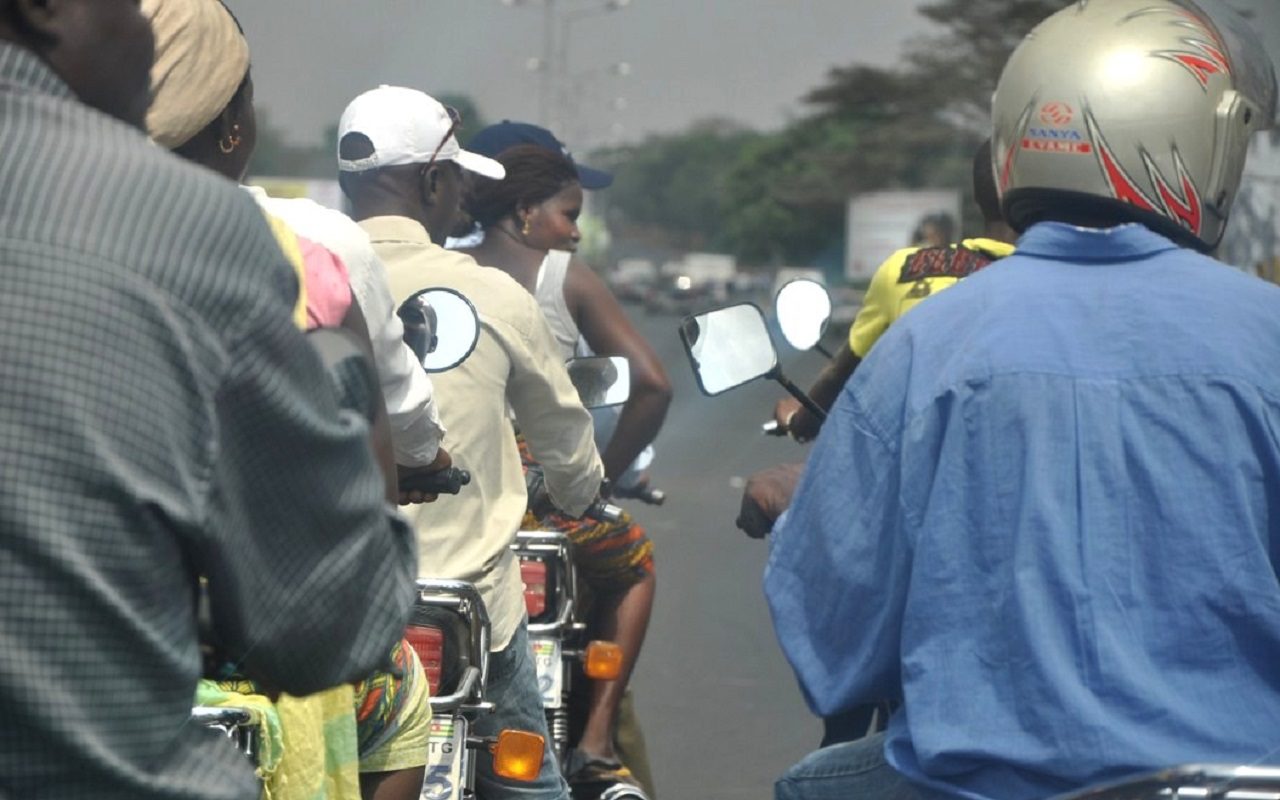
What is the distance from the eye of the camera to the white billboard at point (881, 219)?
227ft

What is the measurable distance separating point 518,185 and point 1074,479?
3577 mm

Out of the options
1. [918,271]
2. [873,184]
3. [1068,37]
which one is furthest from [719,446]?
[873,184]

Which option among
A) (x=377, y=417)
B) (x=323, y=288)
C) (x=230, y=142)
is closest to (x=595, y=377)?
(x=230, y=142)

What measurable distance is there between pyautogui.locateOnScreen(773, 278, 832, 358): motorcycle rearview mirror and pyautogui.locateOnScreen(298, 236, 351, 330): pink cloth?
1.49 m

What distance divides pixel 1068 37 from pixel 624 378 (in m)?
2.35

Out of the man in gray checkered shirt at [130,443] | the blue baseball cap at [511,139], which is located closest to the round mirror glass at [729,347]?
the man in gray checkered shirt at [130,443]

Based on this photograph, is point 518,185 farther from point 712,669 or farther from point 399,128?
point 712,669

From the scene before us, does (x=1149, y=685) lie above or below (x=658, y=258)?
above

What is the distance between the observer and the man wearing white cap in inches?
165

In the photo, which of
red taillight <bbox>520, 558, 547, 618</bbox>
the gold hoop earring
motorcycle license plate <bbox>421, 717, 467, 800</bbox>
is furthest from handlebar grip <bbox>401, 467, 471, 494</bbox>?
red taillight <bbox>520, 558, 547, 618</bbox>

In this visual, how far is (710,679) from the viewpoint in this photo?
875 cm

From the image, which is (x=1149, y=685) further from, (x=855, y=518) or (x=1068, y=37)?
(x=1068, y=37)

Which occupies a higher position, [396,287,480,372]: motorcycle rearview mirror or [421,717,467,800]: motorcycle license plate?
[396,287,480,372]: motorcycle rearview mirror

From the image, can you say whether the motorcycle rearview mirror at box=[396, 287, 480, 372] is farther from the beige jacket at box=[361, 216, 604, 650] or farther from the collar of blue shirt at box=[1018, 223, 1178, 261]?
the collar of blue shirt at box=[1018, 223, 1178, 261]
